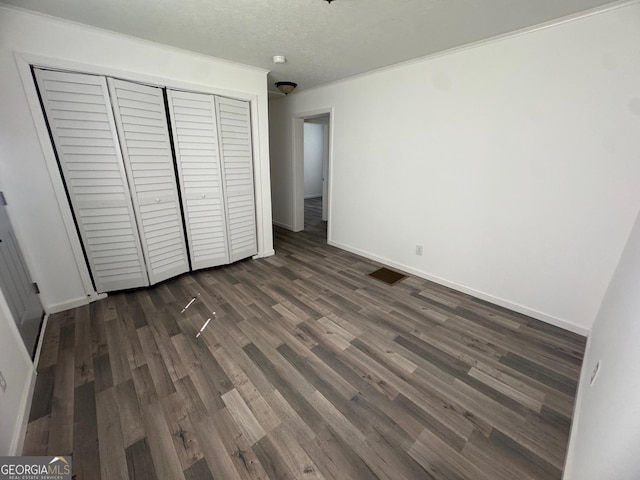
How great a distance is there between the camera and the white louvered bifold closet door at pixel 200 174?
267 cm

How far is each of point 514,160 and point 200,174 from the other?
3175 millimetres

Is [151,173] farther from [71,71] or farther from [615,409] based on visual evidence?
[615,409]

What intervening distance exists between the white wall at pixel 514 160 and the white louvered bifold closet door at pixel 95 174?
2749mm

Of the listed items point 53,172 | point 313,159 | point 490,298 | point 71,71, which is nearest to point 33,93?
point 71,71

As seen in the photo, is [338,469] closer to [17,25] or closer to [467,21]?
[467,21]

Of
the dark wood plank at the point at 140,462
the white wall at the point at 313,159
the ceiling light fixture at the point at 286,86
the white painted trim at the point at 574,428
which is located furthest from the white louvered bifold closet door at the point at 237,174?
the white wall at the point at 313,159

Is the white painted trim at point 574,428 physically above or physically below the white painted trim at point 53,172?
below

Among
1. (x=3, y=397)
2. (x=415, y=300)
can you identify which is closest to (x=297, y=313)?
(x=415, y=300)

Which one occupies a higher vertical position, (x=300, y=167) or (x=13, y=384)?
(x=300, y=167)

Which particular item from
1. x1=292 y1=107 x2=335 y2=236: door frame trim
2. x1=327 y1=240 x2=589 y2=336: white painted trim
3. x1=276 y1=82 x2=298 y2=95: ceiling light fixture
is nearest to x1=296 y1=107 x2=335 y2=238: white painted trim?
x1=292 y1=107 x2=335 y2=236: door frame trim

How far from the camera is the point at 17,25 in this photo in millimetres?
Result: 1861

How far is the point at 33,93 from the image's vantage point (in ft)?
6.48

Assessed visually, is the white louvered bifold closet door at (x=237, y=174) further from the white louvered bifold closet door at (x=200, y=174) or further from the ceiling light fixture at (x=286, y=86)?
the ceiling light fixture at (x=286, y=86)

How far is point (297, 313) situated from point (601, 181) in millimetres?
2655
